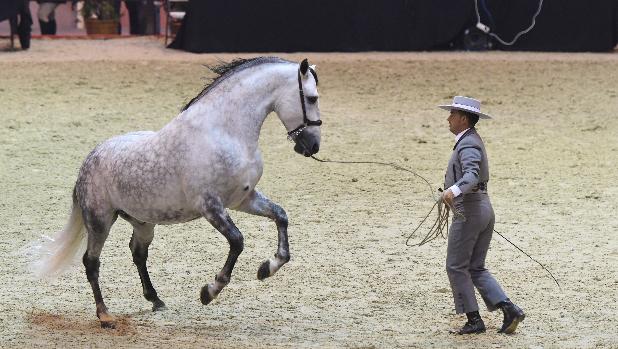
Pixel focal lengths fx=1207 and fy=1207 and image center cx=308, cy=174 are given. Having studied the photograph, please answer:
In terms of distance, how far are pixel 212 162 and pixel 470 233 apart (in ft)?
4.86

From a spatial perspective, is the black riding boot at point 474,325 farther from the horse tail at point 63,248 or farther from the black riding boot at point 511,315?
the horse tail at point 63,248

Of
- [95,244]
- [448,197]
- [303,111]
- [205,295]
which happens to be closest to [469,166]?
[448,197]

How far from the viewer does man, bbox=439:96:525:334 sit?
669cm

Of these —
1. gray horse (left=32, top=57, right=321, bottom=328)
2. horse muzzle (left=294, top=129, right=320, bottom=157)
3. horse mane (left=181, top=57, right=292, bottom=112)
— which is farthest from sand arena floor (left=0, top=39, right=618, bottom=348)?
horse mane (left=181, top=57, right=292, bottom=112)

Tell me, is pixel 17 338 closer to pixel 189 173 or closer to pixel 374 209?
pixel 189 173

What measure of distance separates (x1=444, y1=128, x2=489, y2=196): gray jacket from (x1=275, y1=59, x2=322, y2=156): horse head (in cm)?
79

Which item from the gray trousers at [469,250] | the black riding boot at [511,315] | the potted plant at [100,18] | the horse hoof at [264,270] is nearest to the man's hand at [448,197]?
the gray trousers at [469,250]

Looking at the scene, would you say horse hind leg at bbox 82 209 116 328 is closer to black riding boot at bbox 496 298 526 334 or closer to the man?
the man

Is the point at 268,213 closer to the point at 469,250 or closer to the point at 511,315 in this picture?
the point at 469,250

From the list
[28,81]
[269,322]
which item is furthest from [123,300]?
[28,81]

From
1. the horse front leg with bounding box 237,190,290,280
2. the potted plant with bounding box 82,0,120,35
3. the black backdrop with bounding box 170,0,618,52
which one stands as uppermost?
the horse front leg with bounding box 237,190,290,280

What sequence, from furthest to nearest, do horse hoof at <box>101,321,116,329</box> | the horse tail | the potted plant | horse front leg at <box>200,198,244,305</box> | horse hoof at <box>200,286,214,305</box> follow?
the potted plant → the horse tail → horse hoof at <box>101,321,116,329</box> → horse hoof at <box>200,286,214,305</box> → horse front leg at <box>200,198,244,305</box>

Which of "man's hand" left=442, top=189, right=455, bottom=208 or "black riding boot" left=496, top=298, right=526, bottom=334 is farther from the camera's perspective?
"black riding boot" left=496, top=298, right=526, bottom=334

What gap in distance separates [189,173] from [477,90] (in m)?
9.92
